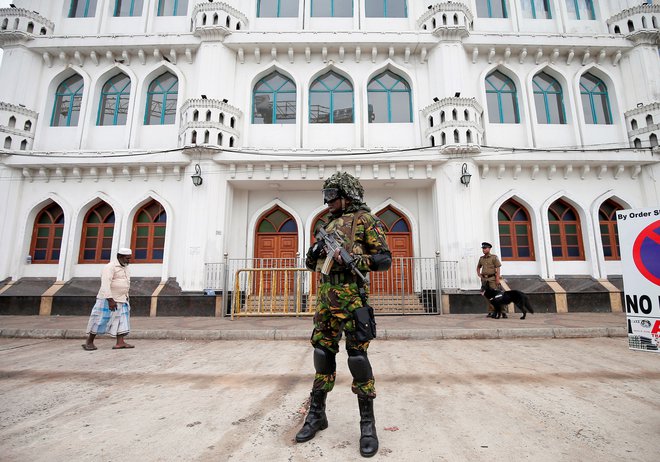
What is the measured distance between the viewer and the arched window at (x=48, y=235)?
10.3 metres

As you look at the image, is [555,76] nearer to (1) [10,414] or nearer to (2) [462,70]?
(2) [462,70]

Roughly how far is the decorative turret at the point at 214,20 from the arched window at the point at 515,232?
37.1ft

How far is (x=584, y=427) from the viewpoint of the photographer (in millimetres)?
2365

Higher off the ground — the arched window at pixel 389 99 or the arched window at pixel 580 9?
the arched window at pixel 580 9

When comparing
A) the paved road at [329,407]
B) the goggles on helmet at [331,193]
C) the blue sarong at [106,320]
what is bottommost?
the paved road at [329,407]

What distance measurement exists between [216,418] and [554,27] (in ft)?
52.5

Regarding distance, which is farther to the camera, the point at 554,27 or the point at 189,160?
the point at 554,27

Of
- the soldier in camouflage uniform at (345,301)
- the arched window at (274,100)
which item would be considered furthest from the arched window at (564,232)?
the soldier in camouflage uniform at (345,301)

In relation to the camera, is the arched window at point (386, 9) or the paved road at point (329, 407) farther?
the arched window at point (386, 9)

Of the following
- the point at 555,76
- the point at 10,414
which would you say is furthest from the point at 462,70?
the point at 10,414

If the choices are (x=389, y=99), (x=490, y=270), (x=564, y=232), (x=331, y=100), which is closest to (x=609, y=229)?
(x=564, y=232)

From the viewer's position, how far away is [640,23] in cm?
1095

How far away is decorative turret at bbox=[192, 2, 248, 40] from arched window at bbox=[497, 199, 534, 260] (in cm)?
1131

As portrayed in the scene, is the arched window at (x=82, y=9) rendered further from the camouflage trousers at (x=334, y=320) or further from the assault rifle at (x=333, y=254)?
the camouflage trousers at (x=334, y=320)
